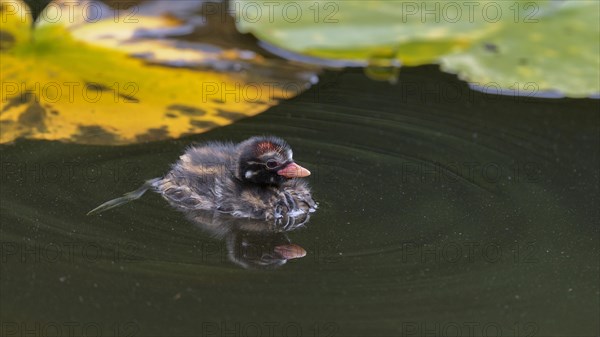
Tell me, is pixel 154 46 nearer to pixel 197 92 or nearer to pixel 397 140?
pixel 197 92

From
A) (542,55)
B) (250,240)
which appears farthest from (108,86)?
(542,55)

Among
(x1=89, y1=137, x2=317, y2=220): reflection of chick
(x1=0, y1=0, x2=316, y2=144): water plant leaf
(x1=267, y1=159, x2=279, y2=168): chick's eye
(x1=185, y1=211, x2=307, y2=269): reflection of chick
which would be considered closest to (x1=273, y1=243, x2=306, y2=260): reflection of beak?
(x1=185, y1=211, x2=307, y2=269): reflection of chick

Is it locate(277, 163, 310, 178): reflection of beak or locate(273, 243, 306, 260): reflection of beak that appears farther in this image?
locate(277, 163, 310, 178): reflection of beak

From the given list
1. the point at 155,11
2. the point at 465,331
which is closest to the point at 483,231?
the point at 465,331

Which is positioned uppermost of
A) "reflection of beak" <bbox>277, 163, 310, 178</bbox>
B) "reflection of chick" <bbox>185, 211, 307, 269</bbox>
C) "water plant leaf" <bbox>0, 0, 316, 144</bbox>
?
"water plant leaf" <bbox>0, 0, 316, 144</bbox>

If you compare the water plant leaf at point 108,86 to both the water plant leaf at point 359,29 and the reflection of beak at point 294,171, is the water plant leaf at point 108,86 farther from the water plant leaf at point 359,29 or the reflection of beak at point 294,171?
the reflection of beak at point 294,171

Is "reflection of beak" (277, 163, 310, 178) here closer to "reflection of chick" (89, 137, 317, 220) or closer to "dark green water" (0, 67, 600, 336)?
"reflection of chick" (89, 137, 317, 220)

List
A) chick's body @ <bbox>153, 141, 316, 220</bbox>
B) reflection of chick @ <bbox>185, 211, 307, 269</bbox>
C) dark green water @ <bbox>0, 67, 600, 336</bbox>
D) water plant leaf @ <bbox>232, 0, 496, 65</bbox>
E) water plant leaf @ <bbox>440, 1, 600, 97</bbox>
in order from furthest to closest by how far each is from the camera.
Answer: water plant leaf @ <bbox>232, 0, 496, 65</bbox>
water plant leaf @ <bbox>440, 1, 600, 97</bbox>
chick's body @ <bbox>153, 141, 316, 220</bbox>
reflection of chick @ <bbox>185, 211, 307, 269</bbox>
dark green water @ <bbox>0, 67, 600, 336</bbox>

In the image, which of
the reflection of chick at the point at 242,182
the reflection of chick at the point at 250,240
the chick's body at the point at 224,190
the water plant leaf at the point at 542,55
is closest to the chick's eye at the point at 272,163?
the reflection of chick at the point at 242,182
